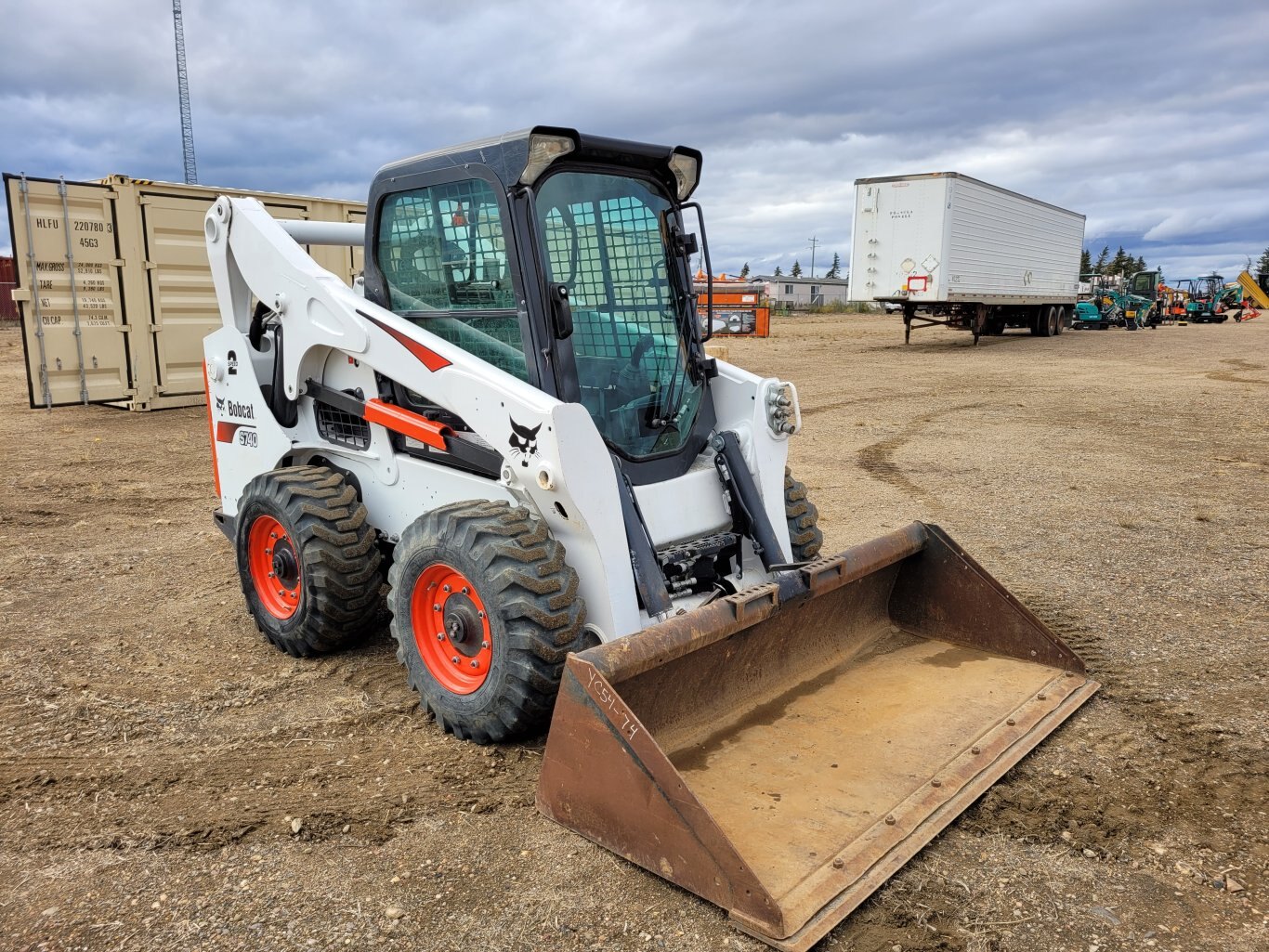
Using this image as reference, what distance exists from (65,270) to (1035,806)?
11378 millimetres

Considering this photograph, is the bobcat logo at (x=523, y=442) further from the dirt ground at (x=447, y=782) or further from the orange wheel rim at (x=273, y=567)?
the orange wheel rim at (x=273, y=567)

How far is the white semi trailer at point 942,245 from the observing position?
67.6 ft

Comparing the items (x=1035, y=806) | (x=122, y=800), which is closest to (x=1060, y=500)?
(x=1035, y=806)

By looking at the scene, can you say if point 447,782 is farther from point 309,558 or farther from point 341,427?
point 341,427

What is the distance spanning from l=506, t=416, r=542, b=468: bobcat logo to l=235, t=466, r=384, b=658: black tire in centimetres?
118

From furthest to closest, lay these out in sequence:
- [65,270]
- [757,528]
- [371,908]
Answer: [65,270] < [757,528] < [371,908]

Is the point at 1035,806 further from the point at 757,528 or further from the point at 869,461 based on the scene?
the point at 869,461

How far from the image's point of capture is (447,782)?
3539mm

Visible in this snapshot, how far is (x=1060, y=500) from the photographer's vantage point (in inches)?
310

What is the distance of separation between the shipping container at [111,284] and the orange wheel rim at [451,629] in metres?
8.22

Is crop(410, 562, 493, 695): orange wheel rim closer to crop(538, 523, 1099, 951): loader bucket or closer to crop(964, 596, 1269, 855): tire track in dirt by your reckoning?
crop(538, 523, 1099, 951): loader bucket

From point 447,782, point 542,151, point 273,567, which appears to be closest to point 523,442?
point 542,151

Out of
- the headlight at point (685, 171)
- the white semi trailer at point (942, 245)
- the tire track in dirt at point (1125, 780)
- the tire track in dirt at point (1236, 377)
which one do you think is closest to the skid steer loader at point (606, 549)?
the headlight at point (685, 171)

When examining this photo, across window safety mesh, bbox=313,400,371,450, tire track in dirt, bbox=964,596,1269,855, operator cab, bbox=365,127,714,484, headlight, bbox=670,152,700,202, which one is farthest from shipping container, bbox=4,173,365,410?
tire track in dirt, bbox=964,596,1269,855
